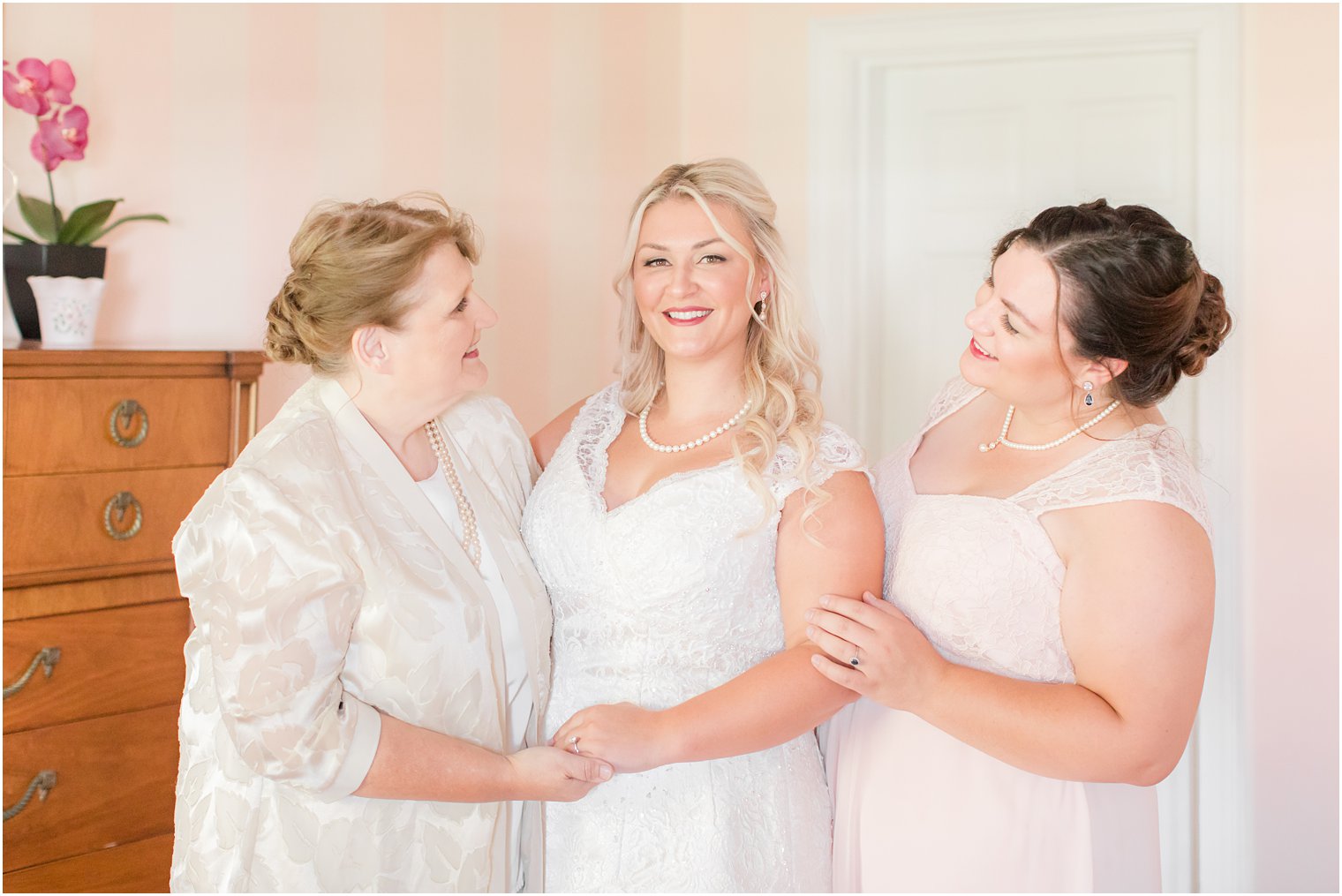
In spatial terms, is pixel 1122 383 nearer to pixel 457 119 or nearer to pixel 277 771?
pixel 277 771

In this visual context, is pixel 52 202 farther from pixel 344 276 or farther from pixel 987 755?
pixel 987 755

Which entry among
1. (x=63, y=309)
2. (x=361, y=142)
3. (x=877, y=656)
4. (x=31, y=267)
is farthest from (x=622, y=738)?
(x=361, y=142)

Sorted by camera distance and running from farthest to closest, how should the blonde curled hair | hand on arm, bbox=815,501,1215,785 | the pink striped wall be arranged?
1. the pink striped wall
2. the blonde curled hair
3. hand on arm, bbox=815,501,1215,785

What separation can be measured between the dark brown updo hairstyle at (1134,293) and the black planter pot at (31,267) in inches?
66.7

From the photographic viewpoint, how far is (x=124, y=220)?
2412mm

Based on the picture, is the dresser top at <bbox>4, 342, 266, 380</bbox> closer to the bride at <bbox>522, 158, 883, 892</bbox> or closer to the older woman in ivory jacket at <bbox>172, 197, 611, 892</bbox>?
the older woman in ivory jacket at <bbox>172, 197, 611, 892</bbox>

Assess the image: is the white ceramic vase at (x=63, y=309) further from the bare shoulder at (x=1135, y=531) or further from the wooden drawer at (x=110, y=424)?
the bare shoulder at (x=1135, y=531)

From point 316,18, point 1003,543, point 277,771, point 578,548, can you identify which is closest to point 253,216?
point 316,18

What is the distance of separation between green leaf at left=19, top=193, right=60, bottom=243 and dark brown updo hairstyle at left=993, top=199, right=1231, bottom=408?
5.75 feet

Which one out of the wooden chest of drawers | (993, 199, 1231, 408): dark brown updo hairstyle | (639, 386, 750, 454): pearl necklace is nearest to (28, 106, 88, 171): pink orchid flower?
the wooden chest of drawers

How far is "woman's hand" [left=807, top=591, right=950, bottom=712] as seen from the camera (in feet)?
5.88

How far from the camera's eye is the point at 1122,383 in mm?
1874

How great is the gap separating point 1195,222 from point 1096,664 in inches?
92.4

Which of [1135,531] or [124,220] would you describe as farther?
[124,220]
